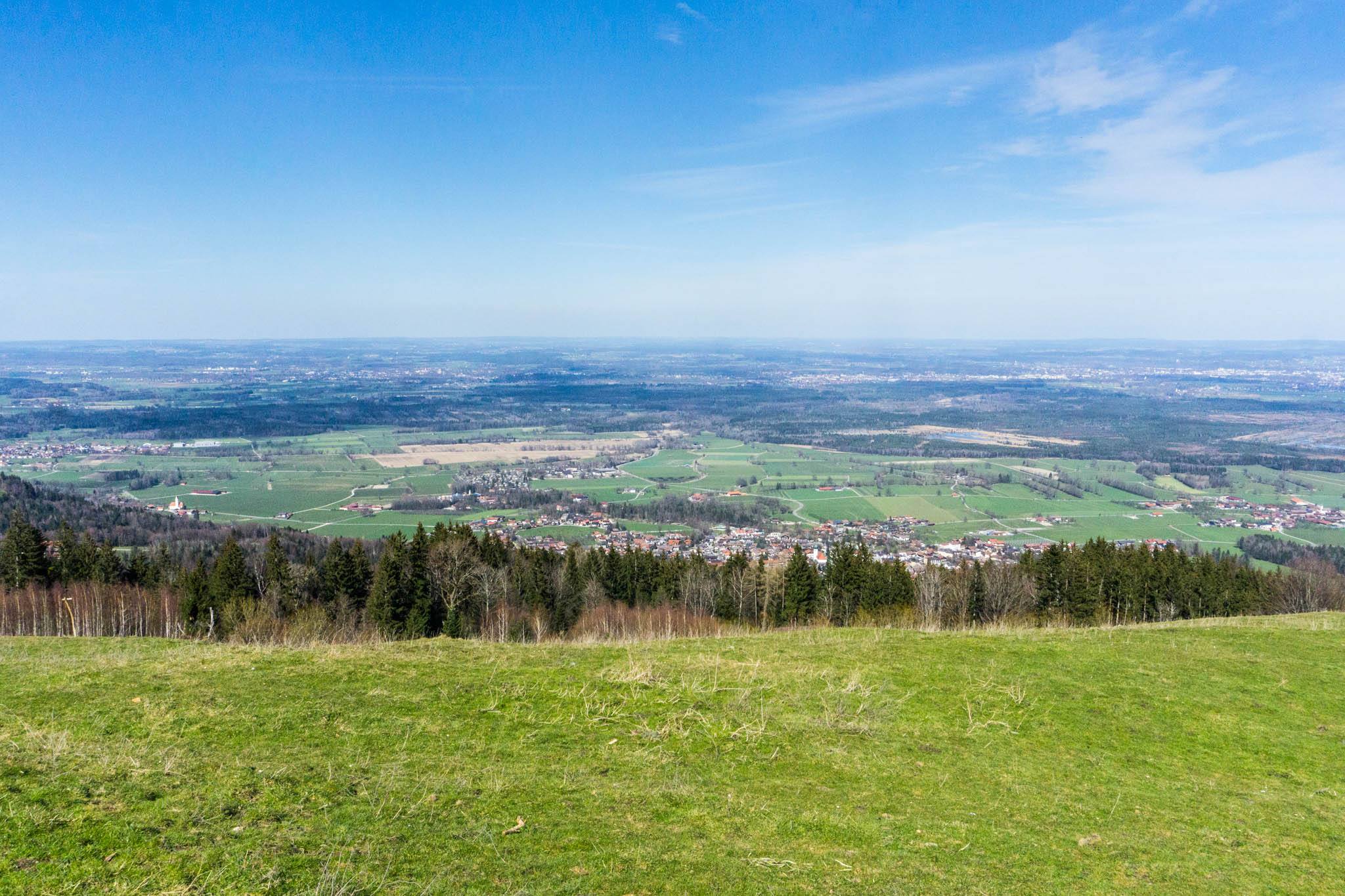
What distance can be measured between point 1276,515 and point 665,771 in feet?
229

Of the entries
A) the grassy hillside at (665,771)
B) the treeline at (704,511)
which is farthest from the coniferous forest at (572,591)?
the treeline at (704,511)

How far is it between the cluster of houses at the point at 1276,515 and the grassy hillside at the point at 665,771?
52.7 metres

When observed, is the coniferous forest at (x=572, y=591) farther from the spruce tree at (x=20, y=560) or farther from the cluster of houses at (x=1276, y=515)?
the cluster of houses at (x=1276, y=515)

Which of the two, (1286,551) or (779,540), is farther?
(779,540)

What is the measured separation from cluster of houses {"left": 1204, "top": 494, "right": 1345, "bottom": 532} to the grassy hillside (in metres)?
52.7

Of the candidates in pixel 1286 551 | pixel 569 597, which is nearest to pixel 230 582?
pixel 569 597

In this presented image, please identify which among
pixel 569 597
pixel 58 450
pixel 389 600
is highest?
pixel 389 600

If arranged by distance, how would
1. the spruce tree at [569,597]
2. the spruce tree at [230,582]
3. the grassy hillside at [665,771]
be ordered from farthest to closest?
the spruce tree at [569,597] < the spruce tree at [230,582] < the grassy hillside at [665,771]

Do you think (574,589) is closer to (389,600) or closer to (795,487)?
(389,600)

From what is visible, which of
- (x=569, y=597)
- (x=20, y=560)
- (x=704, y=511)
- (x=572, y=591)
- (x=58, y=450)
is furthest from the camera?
(x=58, y=450)

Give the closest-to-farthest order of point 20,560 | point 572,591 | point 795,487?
point 20,560 → point 572,591 → point 795,487

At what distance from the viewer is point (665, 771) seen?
8.91 meters

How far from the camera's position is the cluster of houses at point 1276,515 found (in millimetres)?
56531

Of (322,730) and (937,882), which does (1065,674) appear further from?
(322,730)
